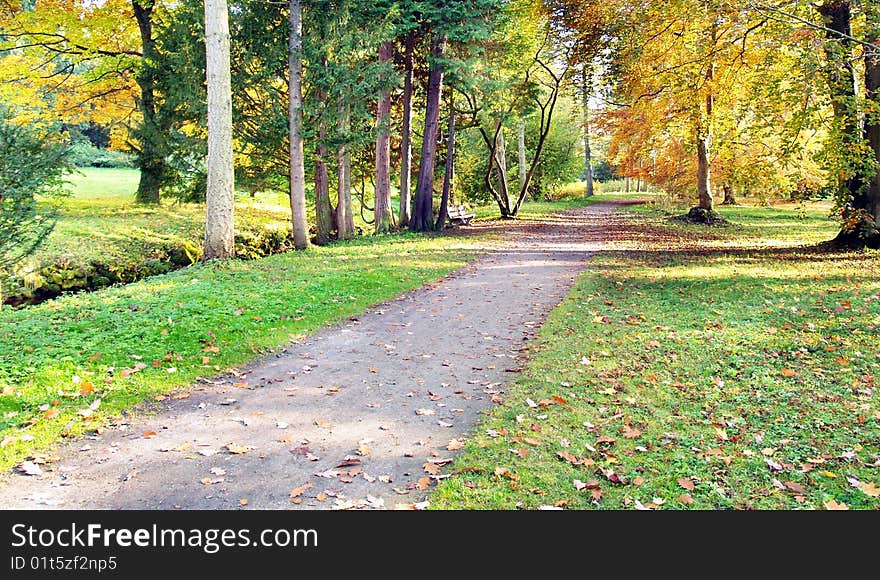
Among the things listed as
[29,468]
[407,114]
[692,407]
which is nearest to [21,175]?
[29,468]

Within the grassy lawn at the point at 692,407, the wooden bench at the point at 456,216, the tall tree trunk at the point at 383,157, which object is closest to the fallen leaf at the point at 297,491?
the grassy lawn at the point at 692,407

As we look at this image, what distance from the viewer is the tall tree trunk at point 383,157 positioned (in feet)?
64.1

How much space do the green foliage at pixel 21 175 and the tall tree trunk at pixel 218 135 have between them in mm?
5295

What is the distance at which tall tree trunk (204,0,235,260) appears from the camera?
508 inches

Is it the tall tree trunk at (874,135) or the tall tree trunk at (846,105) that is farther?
the tall tree trunk at (874,135)

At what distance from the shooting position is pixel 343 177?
19.1 m

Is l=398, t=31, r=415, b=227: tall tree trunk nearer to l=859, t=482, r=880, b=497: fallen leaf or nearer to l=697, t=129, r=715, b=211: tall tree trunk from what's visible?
l=697, t=129, r=715, b=211: tall tree trunk

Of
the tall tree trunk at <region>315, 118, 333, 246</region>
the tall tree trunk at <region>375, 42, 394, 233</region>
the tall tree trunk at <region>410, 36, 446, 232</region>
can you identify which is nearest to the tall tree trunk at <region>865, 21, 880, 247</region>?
the tall tree trunk at <region>410, 36, 446, 232</region>

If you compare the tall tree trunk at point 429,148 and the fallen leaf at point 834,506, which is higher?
the tall tree trunk at point 429,148

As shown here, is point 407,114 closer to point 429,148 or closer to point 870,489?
point 429,148

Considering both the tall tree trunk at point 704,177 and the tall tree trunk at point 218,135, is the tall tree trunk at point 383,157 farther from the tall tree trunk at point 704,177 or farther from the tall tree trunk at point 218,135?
the tall tree trunk at point 704,177

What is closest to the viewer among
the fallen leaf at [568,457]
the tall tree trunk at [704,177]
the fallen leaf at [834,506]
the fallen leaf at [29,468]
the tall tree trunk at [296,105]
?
the fallen leaf at [834,506]

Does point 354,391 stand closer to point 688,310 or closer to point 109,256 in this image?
point 688,310

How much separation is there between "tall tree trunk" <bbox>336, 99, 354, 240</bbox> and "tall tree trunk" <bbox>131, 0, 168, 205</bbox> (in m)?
5.34
